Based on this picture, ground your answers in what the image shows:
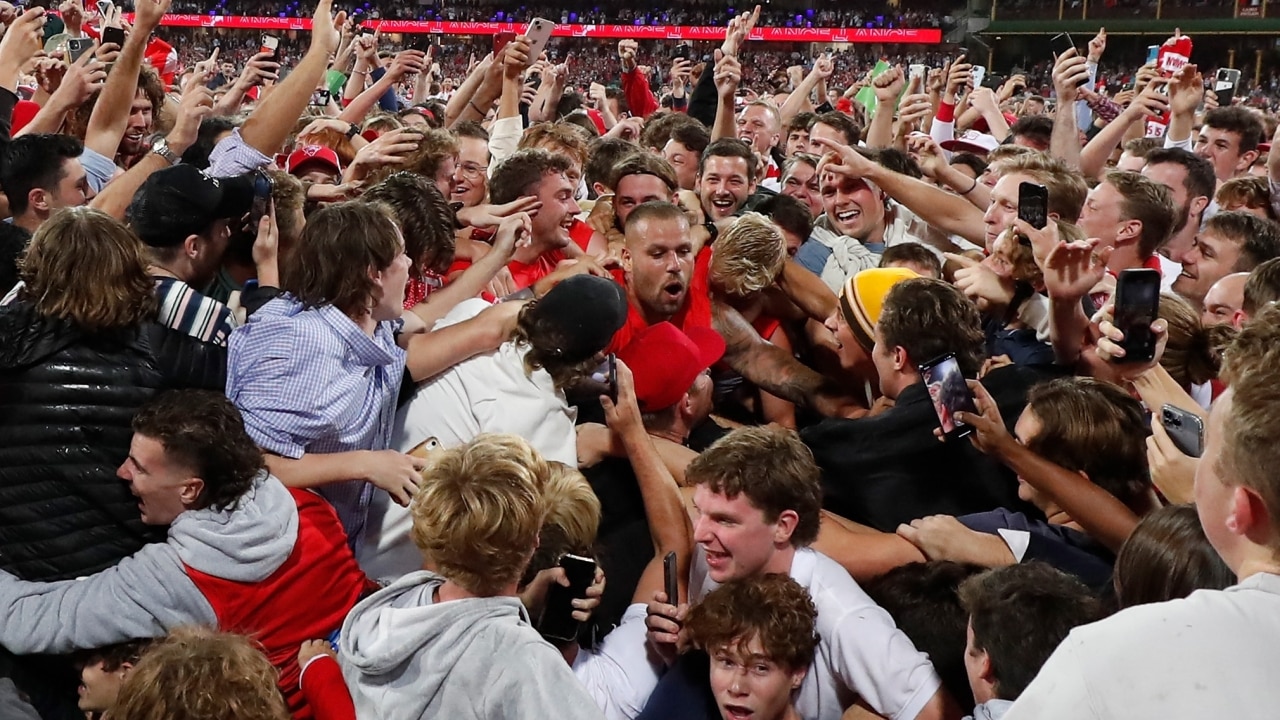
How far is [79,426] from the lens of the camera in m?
2.42

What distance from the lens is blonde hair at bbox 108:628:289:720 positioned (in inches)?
74.1

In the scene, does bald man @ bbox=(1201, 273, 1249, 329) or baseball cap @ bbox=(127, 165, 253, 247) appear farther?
bald man @ bbox=(1201, 273, 1249, 329)

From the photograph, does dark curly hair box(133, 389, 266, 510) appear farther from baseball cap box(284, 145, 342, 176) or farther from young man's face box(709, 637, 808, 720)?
baseball cap box(284, 145, 342, 176)

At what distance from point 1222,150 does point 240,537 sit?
598 centimetres

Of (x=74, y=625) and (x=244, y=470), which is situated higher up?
(x=244, y=470)

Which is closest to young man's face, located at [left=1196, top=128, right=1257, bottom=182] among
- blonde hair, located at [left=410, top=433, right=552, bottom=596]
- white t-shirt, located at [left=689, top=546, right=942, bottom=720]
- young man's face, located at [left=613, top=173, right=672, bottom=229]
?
young man's face, located at [left=613, top=173, right=672, bottom=229]

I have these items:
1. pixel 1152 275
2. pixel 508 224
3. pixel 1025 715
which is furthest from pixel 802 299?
pixel 1025 715

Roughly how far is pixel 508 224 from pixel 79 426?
1494 millimetres

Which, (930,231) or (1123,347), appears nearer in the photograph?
(1123,347)

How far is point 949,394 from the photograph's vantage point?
2734 millimetres

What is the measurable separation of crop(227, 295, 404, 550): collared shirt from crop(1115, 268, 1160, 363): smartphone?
6.19 feet

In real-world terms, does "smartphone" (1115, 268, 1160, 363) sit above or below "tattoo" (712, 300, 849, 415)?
above

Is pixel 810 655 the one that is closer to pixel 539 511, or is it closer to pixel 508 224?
pixel 539 511

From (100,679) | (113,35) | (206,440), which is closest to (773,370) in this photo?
(206,440)
